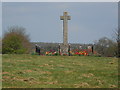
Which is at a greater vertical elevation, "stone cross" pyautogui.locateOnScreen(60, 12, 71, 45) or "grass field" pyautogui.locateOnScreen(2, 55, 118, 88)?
"stone cross" pyautogui.locateOnScreen(60, 12, 71, 45)

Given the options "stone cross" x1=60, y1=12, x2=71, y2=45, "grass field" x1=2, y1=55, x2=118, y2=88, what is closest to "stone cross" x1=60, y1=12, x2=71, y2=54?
"stone cross" x1=60, y1=12, x2=71, y2=45

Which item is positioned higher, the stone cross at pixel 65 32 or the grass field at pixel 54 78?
the stone cross at pixel 65 32

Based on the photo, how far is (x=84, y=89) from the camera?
8.22 m

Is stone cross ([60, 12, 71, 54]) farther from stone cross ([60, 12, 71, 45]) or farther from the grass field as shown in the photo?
the grass field

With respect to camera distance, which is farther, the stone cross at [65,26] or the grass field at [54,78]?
the stone cross at [65,26]

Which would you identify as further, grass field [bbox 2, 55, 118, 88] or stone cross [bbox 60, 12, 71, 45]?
stone cross [bbox 60, 12, 71, 45]

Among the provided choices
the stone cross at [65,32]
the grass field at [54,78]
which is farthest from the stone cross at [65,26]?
the grass field at [54,78]

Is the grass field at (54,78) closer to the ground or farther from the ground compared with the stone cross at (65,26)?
closer to the ground

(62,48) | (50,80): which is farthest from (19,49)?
(50,80)

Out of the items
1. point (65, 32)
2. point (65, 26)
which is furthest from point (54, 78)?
point (65, 26)

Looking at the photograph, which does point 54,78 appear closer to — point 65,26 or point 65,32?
point 65,32

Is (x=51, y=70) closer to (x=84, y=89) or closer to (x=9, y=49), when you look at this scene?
(x=84, y=89)

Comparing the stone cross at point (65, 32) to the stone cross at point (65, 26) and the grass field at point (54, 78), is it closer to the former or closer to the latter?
the stone cross at point (65, 26)

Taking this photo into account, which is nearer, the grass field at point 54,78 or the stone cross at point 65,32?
the grass field at point 54,78
